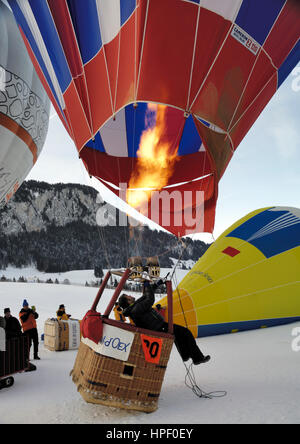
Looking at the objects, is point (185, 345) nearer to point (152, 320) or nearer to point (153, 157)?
point (152, 320)

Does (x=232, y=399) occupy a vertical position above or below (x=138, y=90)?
below

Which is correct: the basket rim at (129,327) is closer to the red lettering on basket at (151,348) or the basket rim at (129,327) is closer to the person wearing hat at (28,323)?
the red lettering on basket at (151,348)

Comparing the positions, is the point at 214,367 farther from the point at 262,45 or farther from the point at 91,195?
the point at 91,195

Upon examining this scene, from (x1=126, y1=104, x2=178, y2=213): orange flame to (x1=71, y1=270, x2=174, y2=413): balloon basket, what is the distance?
13.6 ft

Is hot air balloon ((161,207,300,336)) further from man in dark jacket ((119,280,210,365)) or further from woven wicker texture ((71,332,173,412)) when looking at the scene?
woven wicker texture ((71,332,173,412))

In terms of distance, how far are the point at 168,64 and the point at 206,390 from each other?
158 inches

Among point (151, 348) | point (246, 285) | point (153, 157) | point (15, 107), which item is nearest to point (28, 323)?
point (151, 348)

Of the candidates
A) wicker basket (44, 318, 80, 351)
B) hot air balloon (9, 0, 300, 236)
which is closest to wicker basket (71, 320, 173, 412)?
hot air balloon (9, 0, 300, 236)

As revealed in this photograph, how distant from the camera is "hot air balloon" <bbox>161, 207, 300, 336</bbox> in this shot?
6.90 m

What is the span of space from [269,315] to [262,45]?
16.3ft

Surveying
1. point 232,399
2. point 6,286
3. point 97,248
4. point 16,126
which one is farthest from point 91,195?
point 232,399

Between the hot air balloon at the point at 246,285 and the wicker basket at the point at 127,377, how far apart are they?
12.3ft

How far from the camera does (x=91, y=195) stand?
295ft

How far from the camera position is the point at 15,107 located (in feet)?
27.2
